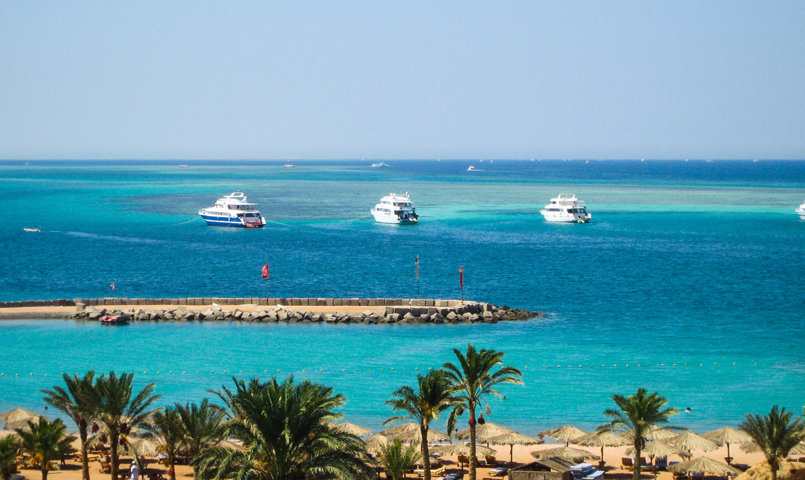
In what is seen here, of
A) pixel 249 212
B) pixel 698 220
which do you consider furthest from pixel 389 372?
pixel 698 220

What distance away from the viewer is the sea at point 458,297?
140 ft

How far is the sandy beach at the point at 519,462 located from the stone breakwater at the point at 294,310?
23027mm

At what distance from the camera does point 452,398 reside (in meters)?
28.1

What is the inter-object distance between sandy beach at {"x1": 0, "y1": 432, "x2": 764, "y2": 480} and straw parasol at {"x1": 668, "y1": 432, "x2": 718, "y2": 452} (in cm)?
113

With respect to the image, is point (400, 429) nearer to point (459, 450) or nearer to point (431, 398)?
point (459, 450)

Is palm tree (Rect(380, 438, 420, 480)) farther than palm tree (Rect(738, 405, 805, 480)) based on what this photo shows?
Yes

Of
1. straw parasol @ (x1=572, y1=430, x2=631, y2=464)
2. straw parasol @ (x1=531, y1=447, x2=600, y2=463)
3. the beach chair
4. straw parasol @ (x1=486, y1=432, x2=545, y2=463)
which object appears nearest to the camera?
straw parasol @ (x1=531, y1=447, x2=600, y2=463)

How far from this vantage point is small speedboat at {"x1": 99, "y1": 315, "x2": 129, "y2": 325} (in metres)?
56.3

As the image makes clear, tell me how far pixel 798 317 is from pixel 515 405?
97.7 ft

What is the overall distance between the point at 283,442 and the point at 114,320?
37017mm

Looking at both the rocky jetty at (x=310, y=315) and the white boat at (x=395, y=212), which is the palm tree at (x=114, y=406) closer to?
the rocky jetty at (x=310, y=315)

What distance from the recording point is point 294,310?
192ft

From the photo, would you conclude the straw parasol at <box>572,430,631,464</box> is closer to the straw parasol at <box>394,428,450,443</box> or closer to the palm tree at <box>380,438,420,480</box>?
the straw parasol at <box>394,428,450,443</box>

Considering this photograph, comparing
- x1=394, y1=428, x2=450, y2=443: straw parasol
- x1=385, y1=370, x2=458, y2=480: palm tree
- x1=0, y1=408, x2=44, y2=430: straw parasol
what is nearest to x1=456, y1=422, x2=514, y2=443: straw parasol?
x1=394, y1=428, x2=450, y2=443: straw parasol
